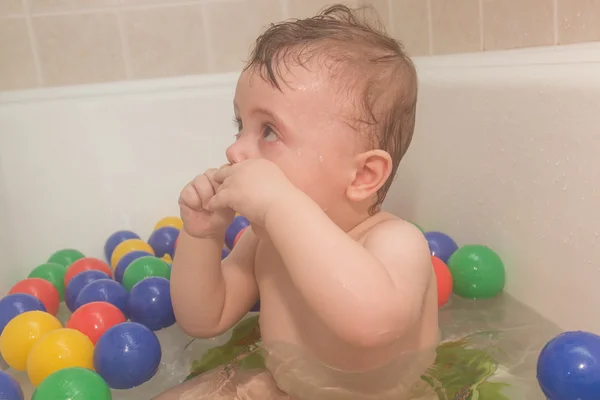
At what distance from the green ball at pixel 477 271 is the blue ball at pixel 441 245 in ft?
0.12

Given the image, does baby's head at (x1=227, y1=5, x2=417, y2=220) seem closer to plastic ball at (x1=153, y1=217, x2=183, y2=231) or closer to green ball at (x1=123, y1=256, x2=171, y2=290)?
green ball at (x1=123, y1=256, x2=171, y2=290)

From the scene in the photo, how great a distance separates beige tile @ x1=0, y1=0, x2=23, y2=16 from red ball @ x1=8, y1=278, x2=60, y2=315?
0.68m

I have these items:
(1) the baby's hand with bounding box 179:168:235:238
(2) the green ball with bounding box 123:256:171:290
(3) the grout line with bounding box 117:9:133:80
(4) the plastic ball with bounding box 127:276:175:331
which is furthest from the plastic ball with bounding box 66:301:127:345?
→ (3) the grout line with bounding box 117:9:133:80

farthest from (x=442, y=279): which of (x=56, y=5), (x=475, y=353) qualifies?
(x=56, y=5)

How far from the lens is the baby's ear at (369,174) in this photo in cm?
83

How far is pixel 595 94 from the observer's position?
0.89m

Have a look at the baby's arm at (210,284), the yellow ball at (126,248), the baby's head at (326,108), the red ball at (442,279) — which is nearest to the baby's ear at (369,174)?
the baby's head at (326,108)

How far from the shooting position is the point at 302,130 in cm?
80

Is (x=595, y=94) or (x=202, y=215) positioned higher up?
(x=595, y=94)

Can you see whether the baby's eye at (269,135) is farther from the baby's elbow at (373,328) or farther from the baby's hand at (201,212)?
the baby's elbow at (373,328)

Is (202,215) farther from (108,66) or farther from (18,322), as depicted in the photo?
(108,66)

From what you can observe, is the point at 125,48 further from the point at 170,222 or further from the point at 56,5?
the point at 170,222

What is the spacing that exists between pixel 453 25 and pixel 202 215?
69cm

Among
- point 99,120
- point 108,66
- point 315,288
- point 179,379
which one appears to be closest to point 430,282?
point 315,288
